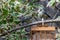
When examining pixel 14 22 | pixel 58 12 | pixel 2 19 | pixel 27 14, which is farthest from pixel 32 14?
pixel 58 12

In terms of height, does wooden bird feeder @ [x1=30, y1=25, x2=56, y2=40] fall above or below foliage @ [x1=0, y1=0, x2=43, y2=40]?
below

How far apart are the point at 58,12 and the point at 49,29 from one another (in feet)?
2.38

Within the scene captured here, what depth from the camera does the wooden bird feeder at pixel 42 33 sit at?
132 cm

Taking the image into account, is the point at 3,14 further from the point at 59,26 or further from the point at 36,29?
the point at 59,26

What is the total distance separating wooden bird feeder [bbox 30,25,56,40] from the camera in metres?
1.32

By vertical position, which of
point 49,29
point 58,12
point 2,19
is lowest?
point 49,29

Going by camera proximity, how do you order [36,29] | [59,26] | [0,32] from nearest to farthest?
[36,29]
[0,32]
[59,26]

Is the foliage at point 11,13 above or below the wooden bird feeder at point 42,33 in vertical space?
above

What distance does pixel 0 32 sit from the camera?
1.43 m

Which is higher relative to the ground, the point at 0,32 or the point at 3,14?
the point at 3,14

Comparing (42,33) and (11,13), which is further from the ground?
(11,13)

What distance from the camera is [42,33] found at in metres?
1.34

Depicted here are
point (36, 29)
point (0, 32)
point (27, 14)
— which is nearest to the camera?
point (36, 29)

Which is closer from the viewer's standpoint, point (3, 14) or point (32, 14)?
point (3, 14)
